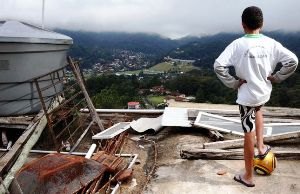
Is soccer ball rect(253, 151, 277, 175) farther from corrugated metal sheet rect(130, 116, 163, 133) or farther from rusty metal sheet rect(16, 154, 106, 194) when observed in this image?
corrugated metal sheet rect(130, 116, 163, 133)

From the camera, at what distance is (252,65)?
165 inches

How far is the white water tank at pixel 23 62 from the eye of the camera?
739 centimetres

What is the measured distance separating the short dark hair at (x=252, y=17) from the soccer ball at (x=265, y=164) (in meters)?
1.55

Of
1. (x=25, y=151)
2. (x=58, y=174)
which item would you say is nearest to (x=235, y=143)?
(x=58, y=174)

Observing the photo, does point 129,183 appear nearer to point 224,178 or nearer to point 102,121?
point 224,178

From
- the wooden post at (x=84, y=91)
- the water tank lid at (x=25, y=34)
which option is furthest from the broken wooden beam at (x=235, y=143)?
the water tank lid at (x=25, y=34)

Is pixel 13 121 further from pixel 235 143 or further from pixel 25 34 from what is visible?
pixel 235 143

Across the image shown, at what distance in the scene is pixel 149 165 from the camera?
5.75 m

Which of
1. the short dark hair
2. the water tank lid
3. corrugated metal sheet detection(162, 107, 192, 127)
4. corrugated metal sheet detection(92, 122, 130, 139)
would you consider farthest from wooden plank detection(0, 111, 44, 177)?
the short dark hair

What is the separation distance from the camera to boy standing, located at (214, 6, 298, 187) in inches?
164

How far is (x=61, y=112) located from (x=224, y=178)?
432cm

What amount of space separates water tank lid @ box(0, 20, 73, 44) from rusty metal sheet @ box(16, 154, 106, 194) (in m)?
3.26

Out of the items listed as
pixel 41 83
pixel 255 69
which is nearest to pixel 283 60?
pixel 255 69

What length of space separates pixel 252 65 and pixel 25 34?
16.2 feet
